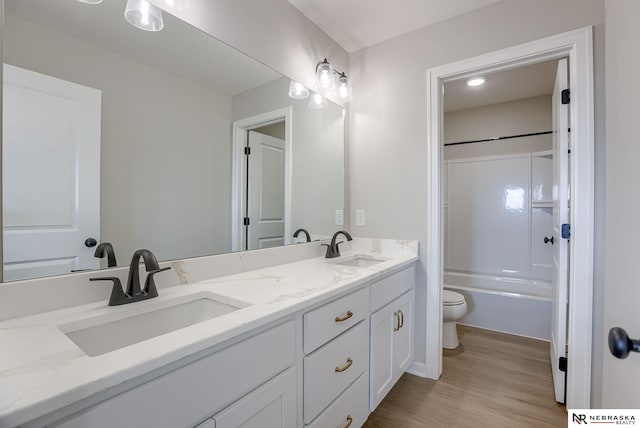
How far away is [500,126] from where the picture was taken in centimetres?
333

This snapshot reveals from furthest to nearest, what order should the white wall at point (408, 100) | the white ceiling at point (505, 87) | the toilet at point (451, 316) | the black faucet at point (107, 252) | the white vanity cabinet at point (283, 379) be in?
the white ceiling at point (505, 87) < the toilet at point (451, 316) < the white wall at point (408, 100) < the black faucet at point (107, 252) < the white vanity cabinet at point (283, 379)

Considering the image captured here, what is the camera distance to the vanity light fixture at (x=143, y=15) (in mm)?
1093

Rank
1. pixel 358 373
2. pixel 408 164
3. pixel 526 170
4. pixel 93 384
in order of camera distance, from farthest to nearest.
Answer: pixel 526 170 → pixel 408 164 → pixel 358 373 → pixel 93 384

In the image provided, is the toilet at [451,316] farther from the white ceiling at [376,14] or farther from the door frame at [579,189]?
the white ceiling at [376,14]

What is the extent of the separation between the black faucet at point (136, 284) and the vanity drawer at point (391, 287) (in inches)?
38.1

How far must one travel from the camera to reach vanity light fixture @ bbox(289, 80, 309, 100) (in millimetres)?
1821

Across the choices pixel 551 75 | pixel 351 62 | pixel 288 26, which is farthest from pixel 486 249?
pixel 288 26

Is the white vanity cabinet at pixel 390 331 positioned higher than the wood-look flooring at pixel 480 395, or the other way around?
the white vanity cabinet at pixel 390 331

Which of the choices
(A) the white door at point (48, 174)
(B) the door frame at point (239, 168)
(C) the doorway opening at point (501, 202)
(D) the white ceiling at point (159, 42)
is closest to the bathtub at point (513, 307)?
(C) the doorway opening at point (501, 202)

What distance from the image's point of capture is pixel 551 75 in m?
2.58

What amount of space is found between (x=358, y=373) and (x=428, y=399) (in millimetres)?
734

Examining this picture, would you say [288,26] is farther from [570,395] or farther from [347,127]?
[570,395]

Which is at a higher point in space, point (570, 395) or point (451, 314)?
point (451, 314)

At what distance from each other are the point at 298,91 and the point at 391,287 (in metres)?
1.32
